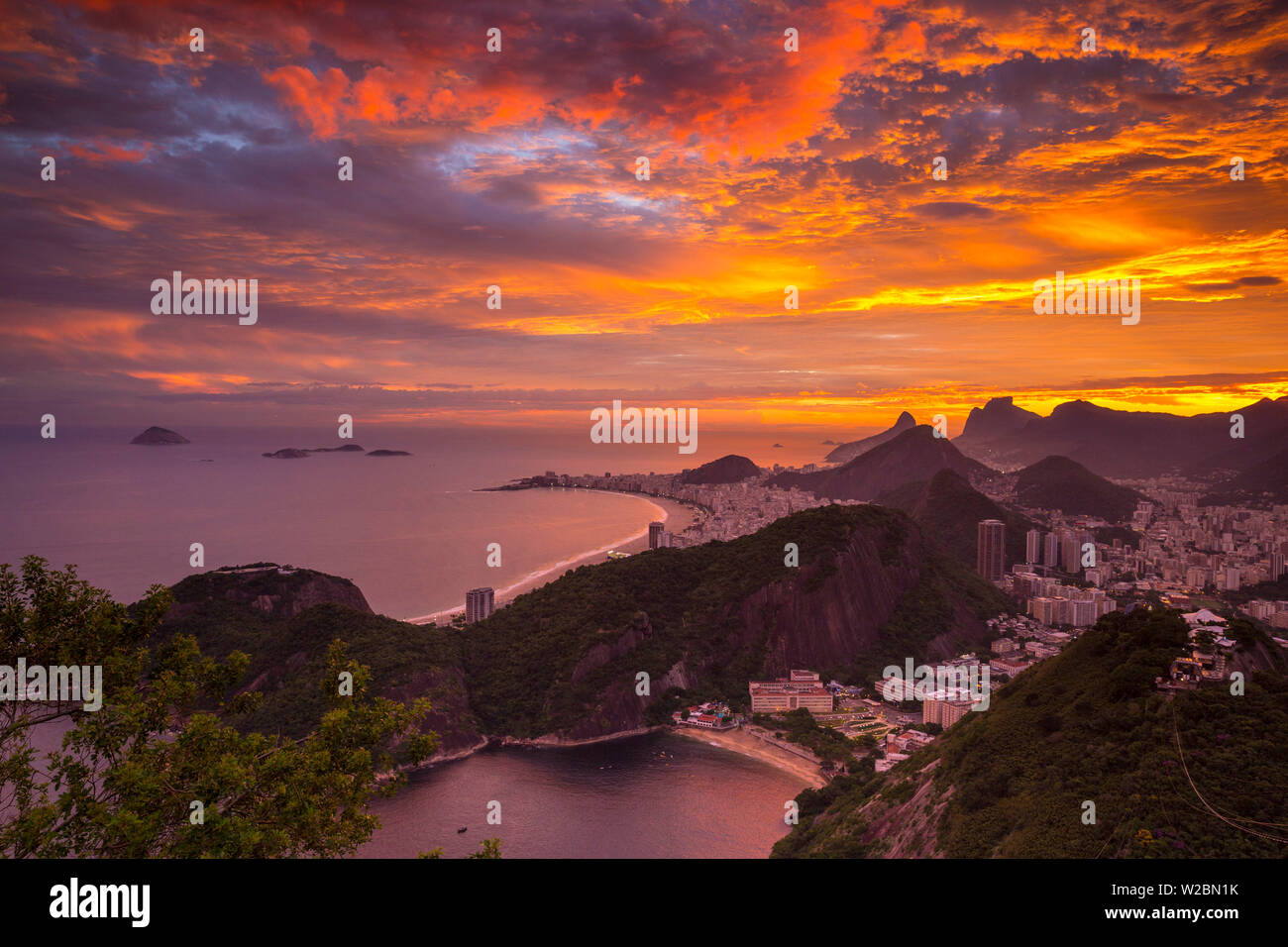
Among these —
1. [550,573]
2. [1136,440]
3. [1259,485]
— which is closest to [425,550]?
[550,573]

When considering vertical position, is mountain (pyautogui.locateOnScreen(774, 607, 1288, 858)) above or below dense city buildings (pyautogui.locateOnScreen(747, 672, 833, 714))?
above

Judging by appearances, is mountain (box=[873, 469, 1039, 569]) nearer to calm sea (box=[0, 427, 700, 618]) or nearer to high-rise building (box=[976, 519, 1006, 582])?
high-rise building (box=[976, 519, 1006, 582])

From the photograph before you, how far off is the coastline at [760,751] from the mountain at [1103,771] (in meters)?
Answer: 3.69

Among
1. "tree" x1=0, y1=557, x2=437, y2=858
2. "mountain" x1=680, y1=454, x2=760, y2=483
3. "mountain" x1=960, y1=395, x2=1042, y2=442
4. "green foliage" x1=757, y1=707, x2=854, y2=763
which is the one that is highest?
"mountain" x1=960, y1=395, x2=1042, y2=442

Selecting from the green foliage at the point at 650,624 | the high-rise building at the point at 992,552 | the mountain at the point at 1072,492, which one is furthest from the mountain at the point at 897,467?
the green foliage at the point at 650,624

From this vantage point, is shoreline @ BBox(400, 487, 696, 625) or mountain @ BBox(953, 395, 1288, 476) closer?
shoreline @ BBox(400, 487, 696, 625)

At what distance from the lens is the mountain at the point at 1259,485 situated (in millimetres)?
44469

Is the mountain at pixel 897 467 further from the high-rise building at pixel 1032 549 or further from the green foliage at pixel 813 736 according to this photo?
the green foliage at pixel 813 736

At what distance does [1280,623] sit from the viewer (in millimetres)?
26312

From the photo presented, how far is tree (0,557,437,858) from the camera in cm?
326

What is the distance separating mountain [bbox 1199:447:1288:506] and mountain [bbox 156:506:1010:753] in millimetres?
30455

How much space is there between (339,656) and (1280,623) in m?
34.4

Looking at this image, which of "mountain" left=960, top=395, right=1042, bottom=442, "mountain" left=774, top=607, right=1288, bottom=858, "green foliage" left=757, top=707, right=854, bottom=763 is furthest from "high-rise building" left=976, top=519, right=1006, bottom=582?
"mountain" left=960, top=395, right=1042, bottom=442

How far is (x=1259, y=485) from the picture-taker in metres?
46.8
